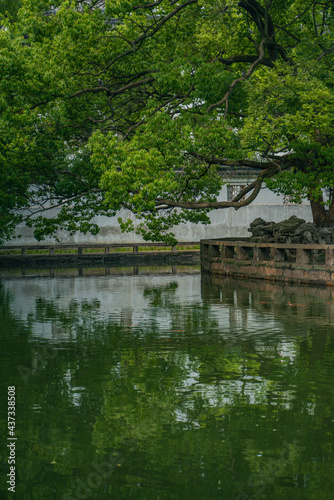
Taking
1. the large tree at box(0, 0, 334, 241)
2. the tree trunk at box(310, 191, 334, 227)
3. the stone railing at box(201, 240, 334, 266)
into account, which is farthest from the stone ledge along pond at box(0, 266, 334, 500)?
the tree trunk at box(310, 191, 334, 227)

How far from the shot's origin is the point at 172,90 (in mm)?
23688

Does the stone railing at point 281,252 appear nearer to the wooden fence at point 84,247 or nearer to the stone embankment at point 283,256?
the stone embankment at point 283,256

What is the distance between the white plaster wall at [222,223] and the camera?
42.6 metres

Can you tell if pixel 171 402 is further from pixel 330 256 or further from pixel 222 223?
pixel 222 223

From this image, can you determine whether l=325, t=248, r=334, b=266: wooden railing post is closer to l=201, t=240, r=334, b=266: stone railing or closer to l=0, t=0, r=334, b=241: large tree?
l=201, t=240, r=334, b=266: stone railing

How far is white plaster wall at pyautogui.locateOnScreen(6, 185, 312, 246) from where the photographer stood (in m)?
42.6

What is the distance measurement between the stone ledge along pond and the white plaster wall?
86.0ft

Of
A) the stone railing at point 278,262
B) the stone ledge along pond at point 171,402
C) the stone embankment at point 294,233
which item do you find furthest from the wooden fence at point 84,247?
the stone ledge along pond at point 171,402

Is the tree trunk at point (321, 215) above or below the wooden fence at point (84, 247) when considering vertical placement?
above

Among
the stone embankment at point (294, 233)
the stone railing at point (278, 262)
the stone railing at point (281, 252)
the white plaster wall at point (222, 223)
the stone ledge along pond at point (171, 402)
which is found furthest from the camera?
the white plaster wall at point (222, 223)

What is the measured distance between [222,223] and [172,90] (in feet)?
68.1

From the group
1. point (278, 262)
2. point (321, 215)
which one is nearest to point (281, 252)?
point (278, 262)

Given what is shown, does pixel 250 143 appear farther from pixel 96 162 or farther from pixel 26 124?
pixel 26 124

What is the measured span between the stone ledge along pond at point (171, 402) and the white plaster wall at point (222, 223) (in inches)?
1032
